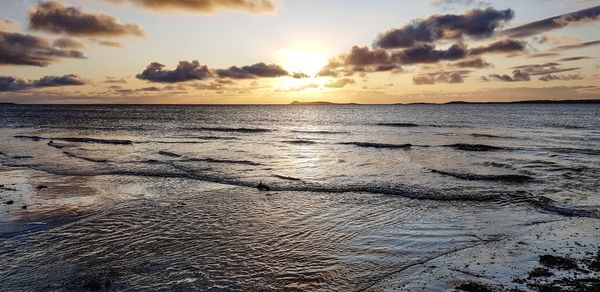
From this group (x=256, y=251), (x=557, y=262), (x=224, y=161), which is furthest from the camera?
(x=224, y=161)

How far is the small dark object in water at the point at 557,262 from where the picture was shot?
8.16 meters

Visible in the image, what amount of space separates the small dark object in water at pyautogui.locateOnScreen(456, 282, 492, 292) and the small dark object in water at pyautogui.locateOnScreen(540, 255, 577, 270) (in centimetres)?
208

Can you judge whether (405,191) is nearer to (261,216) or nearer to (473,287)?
(261,216)

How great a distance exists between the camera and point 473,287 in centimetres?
727

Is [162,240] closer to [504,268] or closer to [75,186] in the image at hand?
[504,268]

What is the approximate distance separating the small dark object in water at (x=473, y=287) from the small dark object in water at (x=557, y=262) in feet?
6.83

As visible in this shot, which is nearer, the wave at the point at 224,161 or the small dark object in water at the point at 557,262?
the small dark object in water at the point at 557,262

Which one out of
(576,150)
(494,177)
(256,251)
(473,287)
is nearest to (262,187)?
(256,251)

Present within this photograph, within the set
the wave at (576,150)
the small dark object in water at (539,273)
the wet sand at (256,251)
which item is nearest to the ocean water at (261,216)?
the wet sand at (256,251)

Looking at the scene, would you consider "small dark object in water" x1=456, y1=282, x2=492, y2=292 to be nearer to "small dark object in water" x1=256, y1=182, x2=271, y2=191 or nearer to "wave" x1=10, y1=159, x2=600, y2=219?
"wave" x1=10, y1=159, x2=600, y2=219

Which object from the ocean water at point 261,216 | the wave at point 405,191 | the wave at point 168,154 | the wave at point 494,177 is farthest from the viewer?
the wave at point 168,154

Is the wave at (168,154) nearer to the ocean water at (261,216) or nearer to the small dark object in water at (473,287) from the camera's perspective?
the ocean water at (261,216)

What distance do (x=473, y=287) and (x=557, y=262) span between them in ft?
8.36

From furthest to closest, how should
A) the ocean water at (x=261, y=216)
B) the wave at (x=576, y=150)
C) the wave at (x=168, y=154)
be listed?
the wave at (x=576, y=150) < the wave at (x=168, y=154) < the ocean water at (x=261, y=216)
